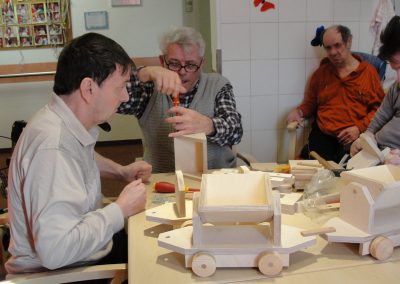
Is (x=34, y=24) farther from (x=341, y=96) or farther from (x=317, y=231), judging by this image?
(x=317, y=231)

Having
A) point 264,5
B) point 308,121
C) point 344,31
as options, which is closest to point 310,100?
point 308,121

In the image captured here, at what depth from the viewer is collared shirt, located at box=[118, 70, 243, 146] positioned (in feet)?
6.09

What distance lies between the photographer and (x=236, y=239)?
37.6 inches

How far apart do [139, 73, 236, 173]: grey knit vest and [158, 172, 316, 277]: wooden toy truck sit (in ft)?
3.08

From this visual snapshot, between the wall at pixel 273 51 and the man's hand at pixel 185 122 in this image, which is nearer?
the man's hand at pixel 185 122

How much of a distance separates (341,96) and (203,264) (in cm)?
213

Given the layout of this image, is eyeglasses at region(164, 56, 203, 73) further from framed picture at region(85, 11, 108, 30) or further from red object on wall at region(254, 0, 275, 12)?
framed picture at region(85, 11, 108, 30)

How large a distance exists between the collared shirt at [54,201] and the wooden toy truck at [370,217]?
1.94 feet

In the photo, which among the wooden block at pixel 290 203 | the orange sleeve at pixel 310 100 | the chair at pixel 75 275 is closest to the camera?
the chair at pixel 75 275

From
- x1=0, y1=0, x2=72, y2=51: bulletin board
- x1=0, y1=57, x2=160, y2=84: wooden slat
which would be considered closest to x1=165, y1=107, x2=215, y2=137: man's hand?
x1=0, y1=57, x2=160, y2=84: wooden slat

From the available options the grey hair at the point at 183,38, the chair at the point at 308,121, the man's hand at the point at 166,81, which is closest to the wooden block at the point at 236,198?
the man's hand at the point at 166,81

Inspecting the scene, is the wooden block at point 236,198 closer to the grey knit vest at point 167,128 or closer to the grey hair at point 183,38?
the grey knit vest at point 167,128

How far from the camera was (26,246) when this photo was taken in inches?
41.8

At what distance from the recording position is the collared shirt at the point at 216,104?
6.09 feet
